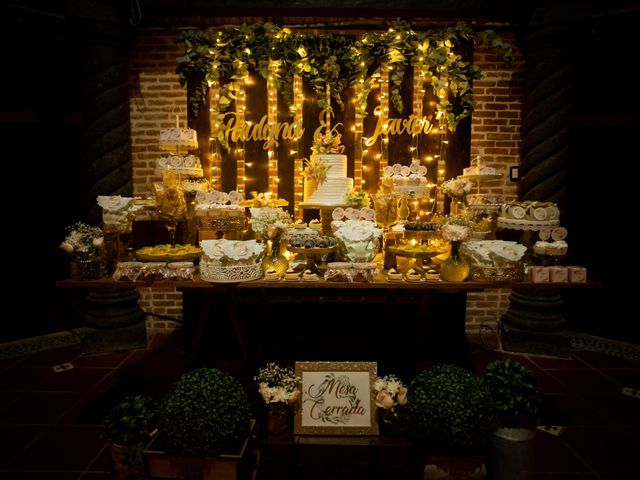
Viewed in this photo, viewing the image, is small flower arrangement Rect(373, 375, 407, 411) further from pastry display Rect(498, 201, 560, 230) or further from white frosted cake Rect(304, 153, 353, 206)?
white frosted cake Rect(304, 153, 353, 206)

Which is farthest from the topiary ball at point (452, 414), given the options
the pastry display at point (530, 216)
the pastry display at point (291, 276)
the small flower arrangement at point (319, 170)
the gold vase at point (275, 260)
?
the small flower arrangement at point (319, 170)

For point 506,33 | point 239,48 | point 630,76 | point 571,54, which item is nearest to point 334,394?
point 239,48

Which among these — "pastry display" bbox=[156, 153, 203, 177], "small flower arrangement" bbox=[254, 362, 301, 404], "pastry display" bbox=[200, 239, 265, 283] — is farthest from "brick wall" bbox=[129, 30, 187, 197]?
"small flower arrangement" bbox=[254, 362, 301, 404]

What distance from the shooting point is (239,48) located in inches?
206

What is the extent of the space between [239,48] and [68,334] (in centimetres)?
423

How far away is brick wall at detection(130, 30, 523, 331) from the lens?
5.72m

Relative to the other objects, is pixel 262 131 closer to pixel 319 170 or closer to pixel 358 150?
pixel 358 150

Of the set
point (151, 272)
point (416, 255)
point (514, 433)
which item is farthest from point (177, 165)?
point (514, 433)

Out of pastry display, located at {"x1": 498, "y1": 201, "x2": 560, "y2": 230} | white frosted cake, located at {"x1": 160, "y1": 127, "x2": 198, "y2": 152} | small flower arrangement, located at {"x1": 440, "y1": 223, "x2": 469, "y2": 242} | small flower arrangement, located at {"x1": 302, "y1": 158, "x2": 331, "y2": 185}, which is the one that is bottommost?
small flower arrangement, located at {"x1": 440, "y1": 223, "x2": 469, "y2": 242}

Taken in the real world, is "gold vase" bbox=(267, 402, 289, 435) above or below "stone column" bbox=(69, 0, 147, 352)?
below

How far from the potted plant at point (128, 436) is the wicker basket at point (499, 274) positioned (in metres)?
2.56

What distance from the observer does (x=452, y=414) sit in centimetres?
256

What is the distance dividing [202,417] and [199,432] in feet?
0.27

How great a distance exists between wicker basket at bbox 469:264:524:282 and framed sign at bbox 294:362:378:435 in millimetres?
1149
